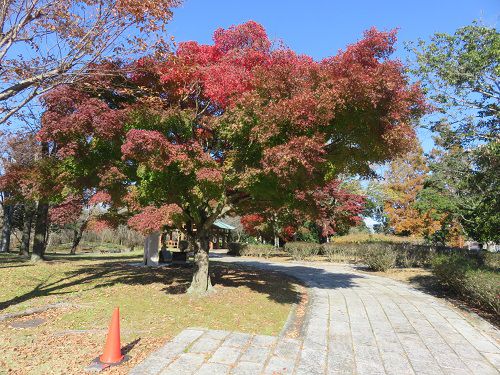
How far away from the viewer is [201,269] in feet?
31.3

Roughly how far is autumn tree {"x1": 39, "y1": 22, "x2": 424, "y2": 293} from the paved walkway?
2.78 metres

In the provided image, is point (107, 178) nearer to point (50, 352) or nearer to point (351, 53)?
point (50, 352)

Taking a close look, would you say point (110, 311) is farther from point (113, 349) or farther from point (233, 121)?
point (233, 121)

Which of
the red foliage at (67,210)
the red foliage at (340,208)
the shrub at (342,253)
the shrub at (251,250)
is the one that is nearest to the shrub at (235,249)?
the shrub at (251,250)

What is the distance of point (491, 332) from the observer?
660 cm

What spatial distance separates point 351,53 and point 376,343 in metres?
5.32

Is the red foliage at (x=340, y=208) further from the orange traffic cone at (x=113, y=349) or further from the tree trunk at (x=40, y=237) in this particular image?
the orange traffic cone at (x=113, y=349)

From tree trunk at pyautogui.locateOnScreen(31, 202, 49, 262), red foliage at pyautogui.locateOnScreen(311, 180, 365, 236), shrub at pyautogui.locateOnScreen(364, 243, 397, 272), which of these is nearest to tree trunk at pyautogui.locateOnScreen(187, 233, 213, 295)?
shrub at pyautogui.locateOnScreen(364, 243, 397, 272)

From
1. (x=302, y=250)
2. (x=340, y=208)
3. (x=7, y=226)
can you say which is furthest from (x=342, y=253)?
(x=7, y=226)

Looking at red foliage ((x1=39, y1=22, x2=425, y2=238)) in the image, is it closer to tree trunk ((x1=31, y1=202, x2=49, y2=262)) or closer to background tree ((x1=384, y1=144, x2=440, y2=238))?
tree trunk ((x1=31, y1=202, x2=49, y2=262))

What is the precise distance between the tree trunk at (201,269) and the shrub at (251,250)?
15389 mm

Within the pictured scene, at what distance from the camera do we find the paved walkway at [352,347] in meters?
4.60

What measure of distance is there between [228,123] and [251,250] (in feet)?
62.5

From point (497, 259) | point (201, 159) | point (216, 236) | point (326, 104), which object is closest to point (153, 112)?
point (201, 159)
